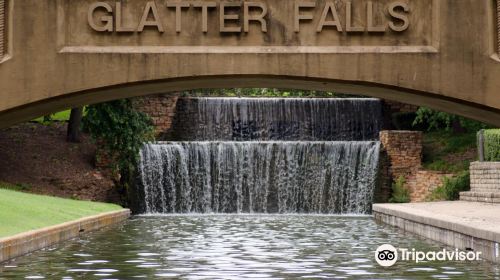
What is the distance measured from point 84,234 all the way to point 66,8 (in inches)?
429

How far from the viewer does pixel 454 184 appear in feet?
124

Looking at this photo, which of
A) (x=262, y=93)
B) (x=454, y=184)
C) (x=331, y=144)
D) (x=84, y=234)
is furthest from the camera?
(x=262, y=93)

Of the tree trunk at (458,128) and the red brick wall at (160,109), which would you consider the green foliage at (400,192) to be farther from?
the red brick wall at (160,109)

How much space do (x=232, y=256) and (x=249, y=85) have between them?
422 cm

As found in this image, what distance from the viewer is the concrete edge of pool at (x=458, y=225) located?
58.9ft

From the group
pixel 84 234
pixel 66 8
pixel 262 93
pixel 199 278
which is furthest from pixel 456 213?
pixel 262 93

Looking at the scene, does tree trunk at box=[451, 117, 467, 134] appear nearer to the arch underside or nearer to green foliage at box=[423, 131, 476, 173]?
green foliage at box=[423, 131, 476, 173]

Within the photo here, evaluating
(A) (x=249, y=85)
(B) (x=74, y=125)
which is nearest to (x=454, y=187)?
(B) (x=74, y=125)

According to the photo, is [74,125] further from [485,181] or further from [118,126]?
[485,181]

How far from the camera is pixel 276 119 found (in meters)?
47.0

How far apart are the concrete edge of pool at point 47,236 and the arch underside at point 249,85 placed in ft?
8.69

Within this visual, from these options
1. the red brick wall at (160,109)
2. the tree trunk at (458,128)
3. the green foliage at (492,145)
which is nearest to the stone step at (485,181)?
the green foliage at (492,145)

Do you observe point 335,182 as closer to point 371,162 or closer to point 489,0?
point 371,162

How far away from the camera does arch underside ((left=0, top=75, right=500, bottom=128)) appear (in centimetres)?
1437
